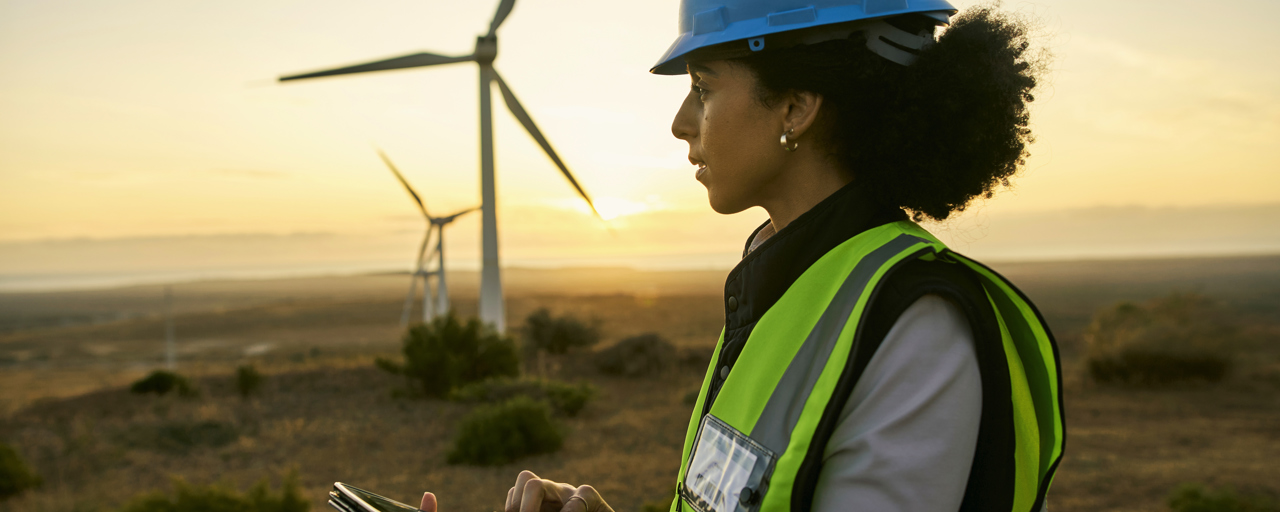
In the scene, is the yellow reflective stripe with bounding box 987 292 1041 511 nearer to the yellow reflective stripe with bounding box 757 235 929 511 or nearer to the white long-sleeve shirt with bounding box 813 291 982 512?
the white long-sleeve shirt with bounding box 813 291 982 512

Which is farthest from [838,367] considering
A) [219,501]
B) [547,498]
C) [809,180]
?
[219,501]

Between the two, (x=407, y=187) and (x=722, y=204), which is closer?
(x=722, y=204)

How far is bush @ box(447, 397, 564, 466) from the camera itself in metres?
11.1

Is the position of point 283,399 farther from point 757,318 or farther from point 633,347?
point 757,318

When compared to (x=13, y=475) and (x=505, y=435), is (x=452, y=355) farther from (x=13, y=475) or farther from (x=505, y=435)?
(x=13, y=475)

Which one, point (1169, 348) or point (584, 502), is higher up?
point (584, 502)

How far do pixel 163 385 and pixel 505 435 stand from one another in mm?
11390

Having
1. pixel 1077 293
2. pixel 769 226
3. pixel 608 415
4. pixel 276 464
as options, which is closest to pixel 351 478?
pixel 276 464

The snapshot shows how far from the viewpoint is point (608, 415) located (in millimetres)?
14766

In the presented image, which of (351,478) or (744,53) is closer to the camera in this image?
(744,53)

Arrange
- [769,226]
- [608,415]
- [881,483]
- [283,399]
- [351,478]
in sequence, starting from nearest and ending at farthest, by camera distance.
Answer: [881,483], [769,226], [351,478], [608,415], [283,399]

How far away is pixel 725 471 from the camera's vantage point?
139 cm

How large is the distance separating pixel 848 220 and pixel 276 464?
1203 cm

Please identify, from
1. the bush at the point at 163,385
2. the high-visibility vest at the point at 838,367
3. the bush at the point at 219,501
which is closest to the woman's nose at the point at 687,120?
the high-visibility vest at the point at 838,367
